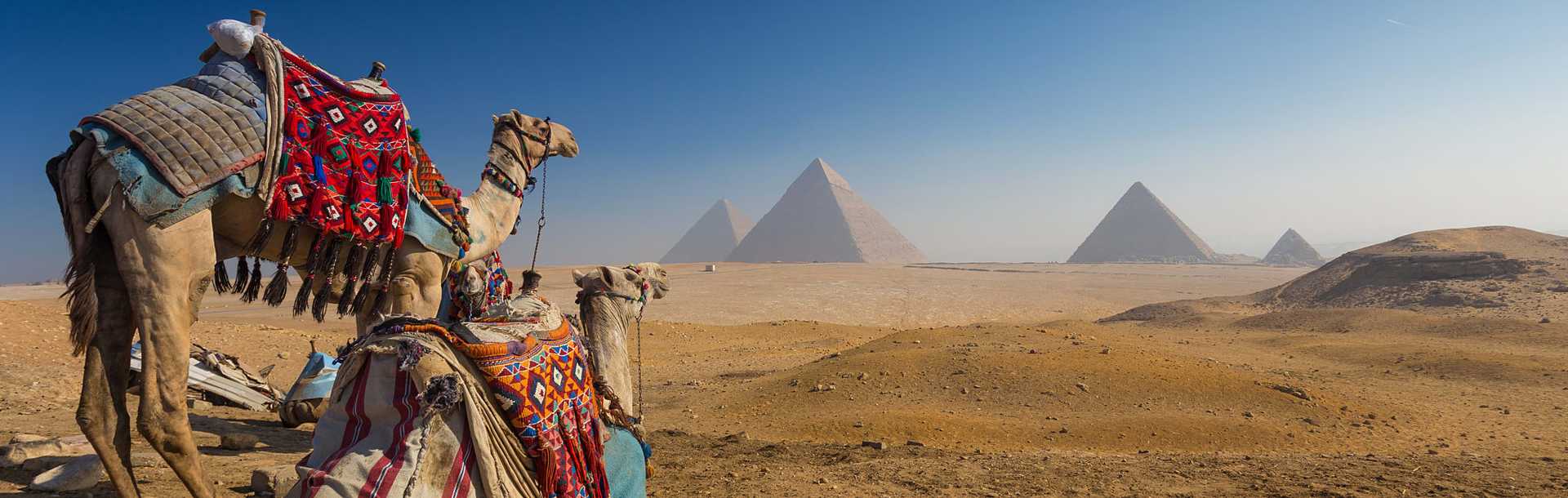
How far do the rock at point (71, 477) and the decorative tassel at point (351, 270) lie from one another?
1.41m

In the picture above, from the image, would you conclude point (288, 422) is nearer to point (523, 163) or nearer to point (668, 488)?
point (523, 163)

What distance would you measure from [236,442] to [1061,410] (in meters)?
8.15

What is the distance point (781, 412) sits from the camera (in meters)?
9.14

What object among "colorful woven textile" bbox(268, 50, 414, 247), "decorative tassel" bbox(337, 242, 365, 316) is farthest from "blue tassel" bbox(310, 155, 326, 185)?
"decorative tassel" bbox(337, 242, 365, 316)

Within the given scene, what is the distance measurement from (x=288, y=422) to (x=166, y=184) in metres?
4.20

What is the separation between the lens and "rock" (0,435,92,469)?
4.56 m

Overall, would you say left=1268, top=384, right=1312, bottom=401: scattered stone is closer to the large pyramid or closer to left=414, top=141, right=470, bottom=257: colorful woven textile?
left=414, top=141, right=470, bottom=257: colorful woven textile

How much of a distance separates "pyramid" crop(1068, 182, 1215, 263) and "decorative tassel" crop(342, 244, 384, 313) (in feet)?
445

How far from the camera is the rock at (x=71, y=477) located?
406 cm

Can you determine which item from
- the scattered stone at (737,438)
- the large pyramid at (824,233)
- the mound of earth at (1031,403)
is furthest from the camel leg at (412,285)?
the large pyramid at (824,233)

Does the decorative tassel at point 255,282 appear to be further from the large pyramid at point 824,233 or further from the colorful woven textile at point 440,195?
the large pyramid at point 824,233

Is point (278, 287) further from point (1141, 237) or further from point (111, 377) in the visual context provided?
point (1141, 237)

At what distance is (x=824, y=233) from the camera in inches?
6393

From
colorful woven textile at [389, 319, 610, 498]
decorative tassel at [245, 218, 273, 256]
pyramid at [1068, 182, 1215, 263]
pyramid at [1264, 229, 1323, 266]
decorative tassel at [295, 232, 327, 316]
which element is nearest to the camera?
colorful woven textile at [389, 319, 610, 498]
